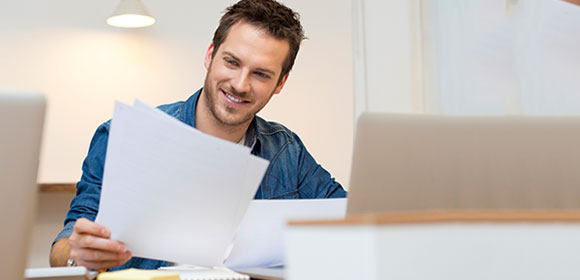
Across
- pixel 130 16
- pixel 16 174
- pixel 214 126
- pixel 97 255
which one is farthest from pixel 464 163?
pixel 130 16

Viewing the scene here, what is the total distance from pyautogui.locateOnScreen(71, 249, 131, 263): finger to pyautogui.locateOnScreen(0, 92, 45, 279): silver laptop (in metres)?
0.31

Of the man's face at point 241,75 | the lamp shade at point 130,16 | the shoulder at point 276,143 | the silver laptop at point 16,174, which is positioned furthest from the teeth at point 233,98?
the lamp shade at point 130,16

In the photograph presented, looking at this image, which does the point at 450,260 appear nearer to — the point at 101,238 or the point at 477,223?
the point at 477,223

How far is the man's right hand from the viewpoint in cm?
93

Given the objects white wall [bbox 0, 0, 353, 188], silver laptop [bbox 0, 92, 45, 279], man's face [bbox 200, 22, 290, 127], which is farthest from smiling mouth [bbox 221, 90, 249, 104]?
white wall [bbox 0, 0, 353, 188]

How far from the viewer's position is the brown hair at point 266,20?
172 cm

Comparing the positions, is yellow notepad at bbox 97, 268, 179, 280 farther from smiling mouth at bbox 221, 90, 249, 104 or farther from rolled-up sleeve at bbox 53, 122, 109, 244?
smiling mouth at bbox 221, 90, 249, 104

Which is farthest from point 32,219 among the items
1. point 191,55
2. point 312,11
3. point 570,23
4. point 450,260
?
point 312,11

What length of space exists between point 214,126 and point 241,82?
15 centimetres

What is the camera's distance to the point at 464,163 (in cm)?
70

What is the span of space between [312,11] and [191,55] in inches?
29.7

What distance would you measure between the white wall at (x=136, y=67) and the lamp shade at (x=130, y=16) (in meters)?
0.18

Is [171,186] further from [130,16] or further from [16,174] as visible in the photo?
[130,16]

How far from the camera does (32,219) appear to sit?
64 cm
